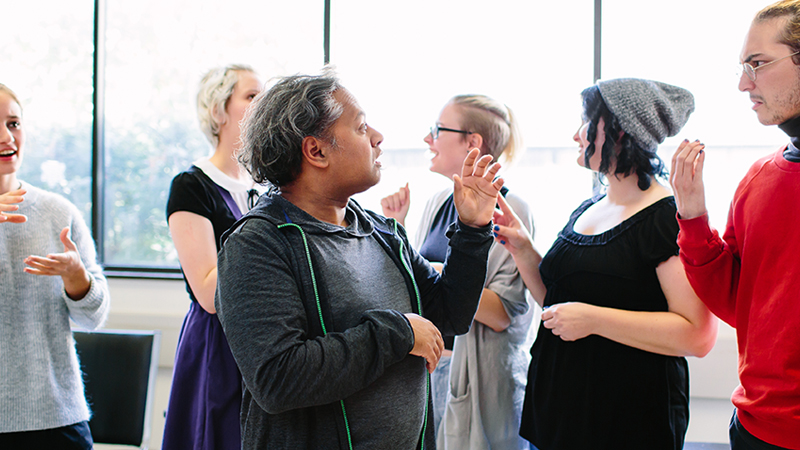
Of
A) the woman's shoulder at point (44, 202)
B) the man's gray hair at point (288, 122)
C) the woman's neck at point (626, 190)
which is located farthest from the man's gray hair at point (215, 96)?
the woman's neck at point (626, 190)

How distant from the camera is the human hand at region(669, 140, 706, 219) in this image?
1.21 metres

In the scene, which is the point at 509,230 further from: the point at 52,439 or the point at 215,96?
the point at 52,439

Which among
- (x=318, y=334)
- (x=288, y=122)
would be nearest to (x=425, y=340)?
(x=318, y=334)

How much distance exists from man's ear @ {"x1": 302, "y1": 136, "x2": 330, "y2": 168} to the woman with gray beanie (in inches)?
32.0

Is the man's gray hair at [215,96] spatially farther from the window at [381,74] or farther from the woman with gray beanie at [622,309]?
the woman with gray beanie at [622,309]

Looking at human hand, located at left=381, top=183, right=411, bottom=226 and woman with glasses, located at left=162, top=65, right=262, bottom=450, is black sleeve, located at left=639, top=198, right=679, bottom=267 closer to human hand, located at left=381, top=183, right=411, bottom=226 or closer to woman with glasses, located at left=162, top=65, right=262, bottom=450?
human hand, located at left=381, top=183, right=411, bottom=226

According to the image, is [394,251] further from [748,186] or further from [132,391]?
[132,391]

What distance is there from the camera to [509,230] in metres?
1.70

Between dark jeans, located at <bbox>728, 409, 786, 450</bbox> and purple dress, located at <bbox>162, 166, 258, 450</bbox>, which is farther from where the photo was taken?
purple dress, located at <bbox>162, 166, 258, 450</bbox>

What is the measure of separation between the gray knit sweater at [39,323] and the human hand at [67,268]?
3cm

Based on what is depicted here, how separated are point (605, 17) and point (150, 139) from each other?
285 cm

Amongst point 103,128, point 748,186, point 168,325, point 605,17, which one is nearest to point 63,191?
point 103,128

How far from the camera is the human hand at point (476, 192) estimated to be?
1.24m

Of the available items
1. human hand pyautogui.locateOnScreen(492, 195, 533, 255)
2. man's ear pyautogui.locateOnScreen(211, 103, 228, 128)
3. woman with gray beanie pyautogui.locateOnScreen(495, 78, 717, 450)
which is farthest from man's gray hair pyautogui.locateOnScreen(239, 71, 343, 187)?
woman with gray beanie pyautogui.locateOnScreen(495, 78, 717, 450)
